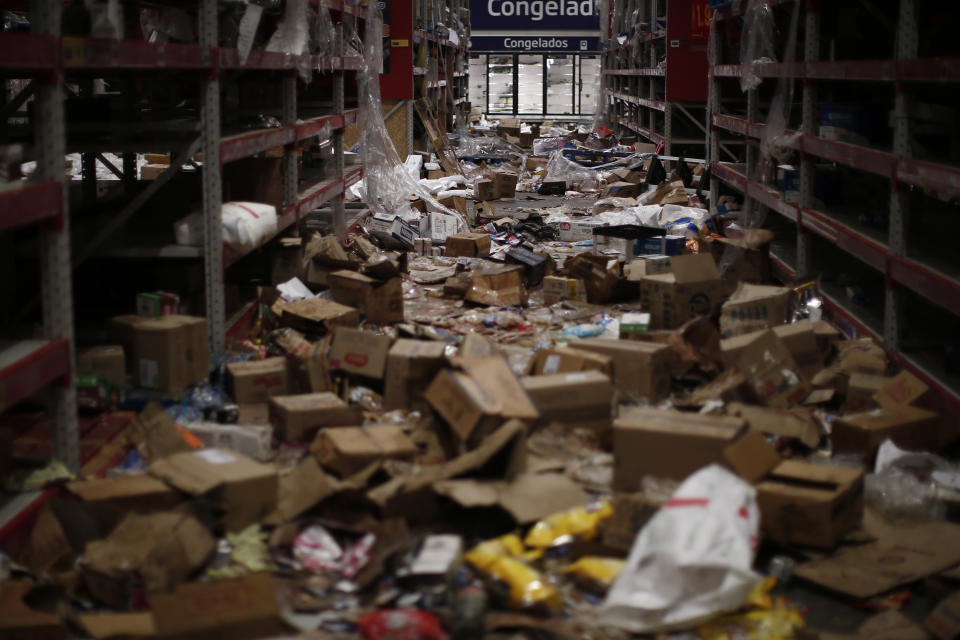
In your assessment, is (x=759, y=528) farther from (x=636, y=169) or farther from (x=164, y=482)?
(x=636, y=169)

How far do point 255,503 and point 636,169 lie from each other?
11.6 m

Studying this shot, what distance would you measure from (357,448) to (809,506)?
1.64 meters

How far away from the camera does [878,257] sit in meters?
5.52

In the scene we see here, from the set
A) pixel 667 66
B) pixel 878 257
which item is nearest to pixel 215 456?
pixel 878 257

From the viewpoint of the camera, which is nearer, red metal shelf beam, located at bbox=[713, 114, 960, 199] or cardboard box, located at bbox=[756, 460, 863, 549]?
A: cardboard box, located at bbox=[756, 460, 863, 549]

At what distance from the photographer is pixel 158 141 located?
18.4 ft

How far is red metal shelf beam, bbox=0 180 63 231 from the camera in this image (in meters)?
3.14

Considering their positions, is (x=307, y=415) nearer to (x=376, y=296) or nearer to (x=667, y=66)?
(x=376, y=296)

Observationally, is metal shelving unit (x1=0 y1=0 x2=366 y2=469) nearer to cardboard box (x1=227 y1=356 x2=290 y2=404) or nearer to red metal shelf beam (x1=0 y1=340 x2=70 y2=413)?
red metal shelf beam (x1=0 y1=340 x2=70 y2=413)

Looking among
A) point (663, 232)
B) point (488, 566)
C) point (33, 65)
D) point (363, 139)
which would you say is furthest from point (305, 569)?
point (363, 139)

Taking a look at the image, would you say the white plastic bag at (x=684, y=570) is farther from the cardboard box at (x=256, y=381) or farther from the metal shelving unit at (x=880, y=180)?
the cardboard box at (x=256, y=381)

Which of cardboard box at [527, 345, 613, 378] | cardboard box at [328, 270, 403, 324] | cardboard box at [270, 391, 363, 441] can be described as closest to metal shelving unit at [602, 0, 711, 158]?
cardboard box at [328, 270, 403, 324]

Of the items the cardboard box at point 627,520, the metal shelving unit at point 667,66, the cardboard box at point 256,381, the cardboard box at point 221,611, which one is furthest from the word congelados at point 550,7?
the cardboard box at point 221,611

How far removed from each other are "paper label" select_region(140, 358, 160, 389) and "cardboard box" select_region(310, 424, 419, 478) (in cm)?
113
